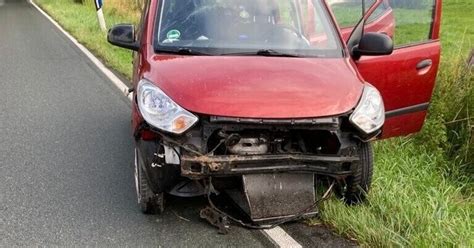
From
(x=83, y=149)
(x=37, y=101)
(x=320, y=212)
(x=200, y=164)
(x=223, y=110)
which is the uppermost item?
(x=223, y=110)

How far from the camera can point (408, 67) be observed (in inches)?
205

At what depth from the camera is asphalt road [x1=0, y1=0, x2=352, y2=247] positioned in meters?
4.17

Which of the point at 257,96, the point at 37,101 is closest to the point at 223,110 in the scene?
the point at 257,96

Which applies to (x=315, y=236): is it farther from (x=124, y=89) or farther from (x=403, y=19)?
(x=124, y=89)

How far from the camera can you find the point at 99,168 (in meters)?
5.63

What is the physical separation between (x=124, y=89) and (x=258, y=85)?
5427 mm

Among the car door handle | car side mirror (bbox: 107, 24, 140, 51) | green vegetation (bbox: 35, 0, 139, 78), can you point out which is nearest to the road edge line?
green vegetation (bbox: 35, 0, 139, 78)

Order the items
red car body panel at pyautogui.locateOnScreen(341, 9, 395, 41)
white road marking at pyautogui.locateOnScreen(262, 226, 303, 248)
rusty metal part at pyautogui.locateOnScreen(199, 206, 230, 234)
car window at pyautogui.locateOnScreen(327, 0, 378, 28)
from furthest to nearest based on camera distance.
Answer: car window at pyautogui.locateOnScreen(327, 0, 378, 28) → red car body panel at pyautogui.locateOnScreen(341, 9, 395, 41) → rusty metal part at pyautogui.locateOnScreen(199, 206, 230, 234) → white road marking at pyautogui.locateOnScreen(262, 226, 303, 248)

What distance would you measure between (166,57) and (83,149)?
2238 mm

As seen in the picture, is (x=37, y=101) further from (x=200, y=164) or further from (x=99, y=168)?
(x=200, y=164)

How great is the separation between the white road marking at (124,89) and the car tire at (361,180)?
61cm

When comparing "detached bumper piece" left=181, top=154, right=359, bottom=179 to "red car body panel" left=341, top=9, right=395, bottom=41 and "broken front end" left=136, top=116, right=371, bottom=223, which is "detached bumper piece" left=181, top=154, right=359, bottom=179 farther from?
"red car body panel" left=341, top=9, right=395, bottom=41

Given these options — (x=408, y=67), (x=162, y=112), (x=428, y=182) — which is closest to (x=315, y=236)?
(x=162, y=112)

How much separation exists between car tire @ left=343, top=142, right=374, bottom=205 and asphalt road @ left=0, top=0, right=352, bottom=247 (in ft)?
1.35
